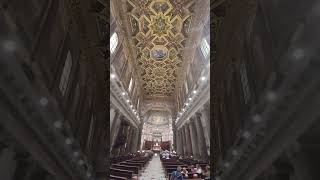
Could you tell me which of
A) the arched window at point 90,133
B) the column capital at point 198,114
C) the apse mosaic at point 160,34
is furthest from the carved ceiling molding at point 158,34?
the arched window at point 90,133

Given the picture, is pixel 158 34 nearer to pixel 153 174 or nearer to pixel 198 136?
pixel 198 136

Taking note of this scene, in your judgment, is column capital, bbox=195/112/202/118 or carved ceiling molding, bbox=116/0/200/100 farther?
column capital, bbox=195/112/202/118

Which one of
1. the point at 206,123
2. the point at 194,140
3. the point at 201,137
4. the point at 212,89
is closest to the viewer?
the point at 212,89

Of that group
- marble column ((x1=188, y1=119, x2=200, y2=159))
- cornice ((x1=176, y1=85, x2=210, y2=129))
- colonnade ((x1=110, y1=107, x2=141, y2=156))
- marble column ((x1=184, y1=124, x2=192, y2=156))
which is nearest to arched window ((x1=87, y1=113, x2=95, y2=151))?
cornice ((x1=176, y1=85, x2=210, y2=129))

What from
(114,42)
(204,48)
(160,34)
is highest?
(160,34)

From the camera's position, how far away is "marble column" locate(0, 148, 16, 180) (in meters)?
4.17

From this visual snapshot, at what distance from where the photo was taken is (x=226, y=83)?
24.9ft

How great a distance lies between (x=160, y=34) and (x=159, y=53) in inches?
131

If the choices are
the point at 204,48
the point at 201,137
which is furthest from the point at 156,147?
the point at 204,48

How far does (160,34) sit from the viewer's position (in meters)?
21.0

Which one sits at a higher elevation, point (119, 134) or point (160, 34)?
point (160, 34)

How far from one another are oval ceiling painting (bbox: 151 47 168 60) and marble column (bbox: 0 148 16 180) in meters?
19.4

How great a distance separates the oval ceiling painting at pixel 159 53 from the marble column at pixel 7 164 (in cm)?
1944

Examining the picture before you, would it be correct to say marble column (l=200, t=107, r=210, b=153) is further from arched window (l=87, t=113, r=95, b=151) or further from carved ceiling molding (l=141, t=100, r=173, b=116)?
carved ceiling molding (l=141, t=100, r=173, b=116)
